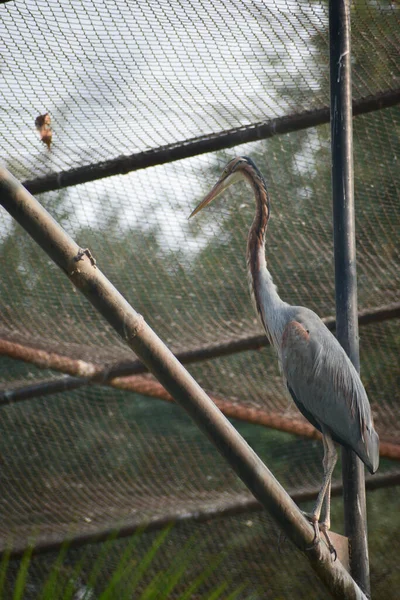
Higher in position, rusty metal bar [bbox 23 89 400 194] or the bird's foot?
rusty metal bar [bbox 23 89 400 194]

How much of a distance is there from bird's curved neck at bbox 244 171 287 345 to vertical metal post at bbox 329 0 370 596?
0.41m

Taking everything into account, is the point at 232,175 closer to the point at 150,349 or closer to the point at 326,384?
the point at 326,384

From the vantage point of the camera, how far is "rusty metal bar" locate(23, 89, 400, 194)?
9.11 ft

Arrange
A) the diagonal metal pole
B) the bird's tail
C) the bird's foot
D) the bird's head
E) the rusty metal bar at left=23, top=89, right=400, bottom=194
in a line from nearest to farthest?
Answer: the diagonal metal pole
the bird's foot
the bird's tail
the rusty metal bar at left=23, top=89, right=400, bottom=194
the bird's head

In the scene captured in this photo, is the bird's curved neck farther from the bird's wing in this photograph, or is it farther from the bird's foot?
Result: the bird's foot

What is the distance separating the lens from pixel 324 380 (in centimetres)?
262

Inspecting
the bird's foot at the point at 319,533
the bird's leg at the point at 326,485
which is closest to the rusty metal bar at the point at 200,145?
the bird's leg at the point at 326,485

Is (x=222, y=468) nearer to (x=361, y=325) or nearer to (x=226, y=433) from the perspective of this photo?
(x=361, y=325)

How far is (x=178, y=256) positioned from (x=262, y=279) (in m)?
0.41

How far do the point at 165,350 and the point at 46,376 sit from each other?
170 cm

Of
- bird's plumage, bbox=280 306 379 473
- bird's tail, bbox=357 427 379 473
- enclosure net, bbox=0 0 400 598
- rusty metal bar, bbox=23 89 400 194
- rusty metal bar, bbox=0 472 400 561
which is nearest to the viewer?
bird's tail, bbox=357 427 379 473

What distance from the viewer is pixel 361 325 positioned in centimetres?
305

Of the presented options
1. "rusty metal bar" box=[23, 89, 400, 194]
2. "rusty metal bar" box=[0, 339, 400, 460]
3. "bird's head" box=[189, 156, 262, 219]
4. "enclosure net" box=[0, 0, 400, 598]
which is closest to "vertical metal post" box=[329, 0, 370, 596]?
"enclosure net" box=[0, 0, 400, 598]

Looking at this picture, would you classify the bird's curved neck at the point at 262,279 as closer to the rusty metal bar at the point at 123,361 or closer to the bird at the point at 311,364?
the bird at the point at 311,364
